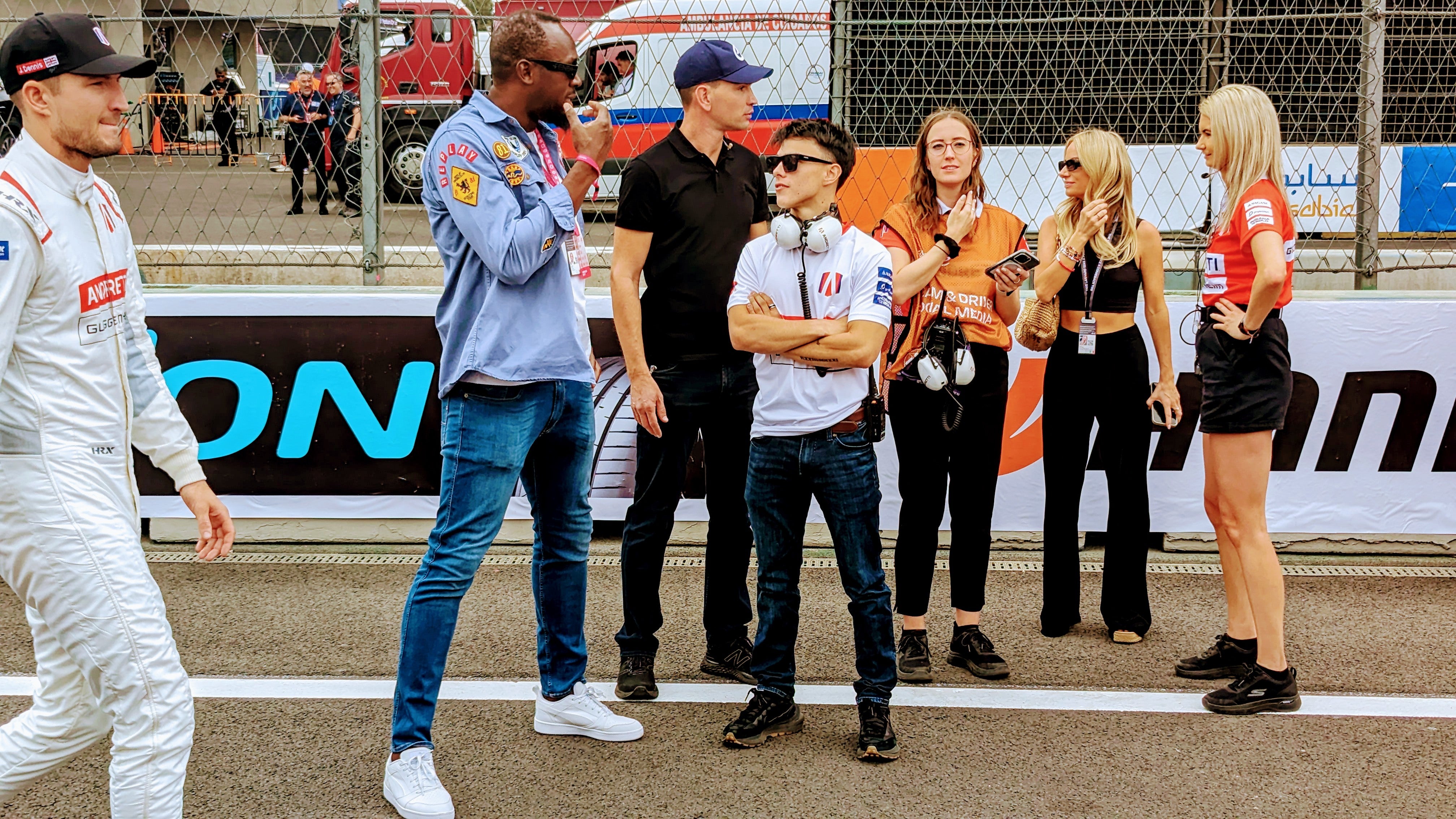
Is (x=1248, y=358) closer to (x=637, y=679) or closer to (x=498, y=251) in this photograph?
(x=637, y=679)

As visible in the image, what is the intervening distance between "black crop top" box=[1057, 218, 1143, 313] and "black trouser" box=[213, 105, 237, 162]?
11.7 ft

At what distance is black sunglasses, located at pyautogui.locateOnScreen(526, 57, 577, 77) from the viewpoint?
344cm

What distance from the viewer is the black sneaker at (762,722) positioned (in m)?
3.85

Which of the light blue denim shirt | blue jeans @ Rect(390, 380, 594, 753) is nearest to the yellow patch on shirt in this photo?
the light blue denim shirt

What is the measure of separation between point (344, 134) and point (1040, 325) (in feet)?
10.4

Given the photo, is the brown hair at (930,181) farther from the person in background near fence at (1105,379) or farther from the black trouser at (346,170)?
the black trouser at (346,170)

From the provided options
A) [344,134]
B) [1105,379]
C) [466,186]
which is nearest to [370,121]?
[344,134]

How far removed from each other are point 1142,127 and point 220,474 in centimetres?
520

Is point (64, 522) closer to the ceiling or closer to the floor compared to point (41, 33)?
closer to the floor

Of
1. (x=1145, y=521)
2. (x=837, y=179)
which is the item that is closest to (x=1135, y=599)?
(x=1145, y=521)

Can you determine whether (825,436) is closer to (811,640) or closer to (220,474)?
(811,640)

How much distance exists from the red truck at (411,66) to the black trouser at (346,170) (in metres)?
0.12

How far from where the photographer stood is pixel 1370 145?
579cm

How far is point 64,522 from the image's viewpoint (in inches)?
103
